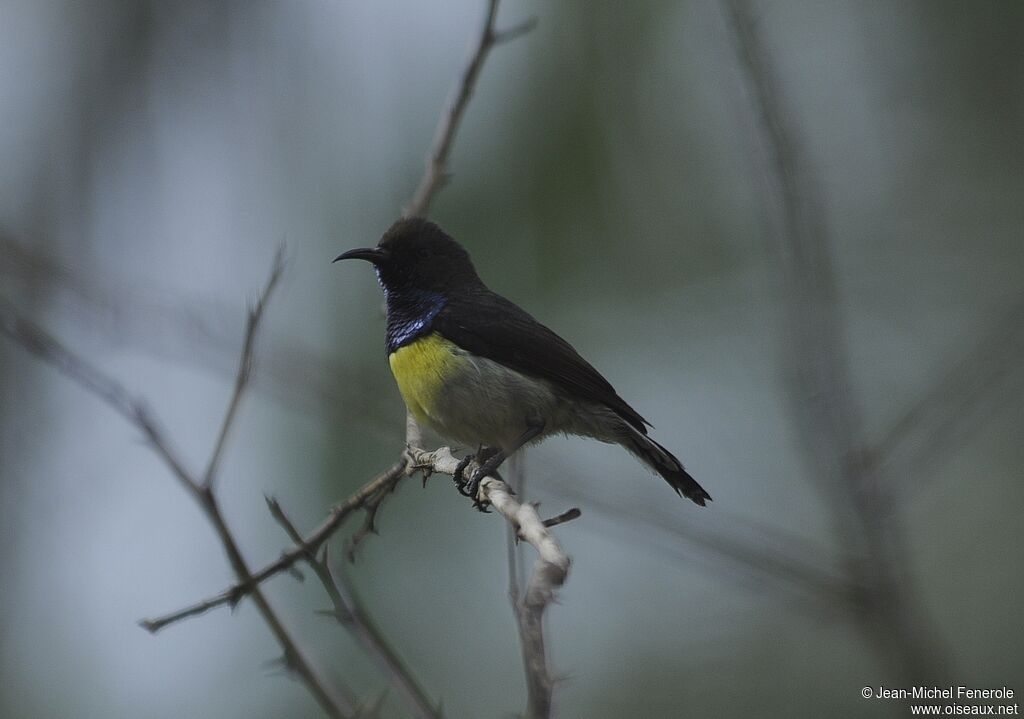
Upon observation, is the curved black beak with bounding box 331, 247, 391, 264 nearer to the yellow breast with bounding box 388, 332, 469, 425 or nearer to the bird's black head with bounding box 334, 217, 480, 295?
the bird's black head with bounding box 334, 217, 480, 295

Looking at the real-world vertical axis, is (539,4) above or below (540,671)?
above

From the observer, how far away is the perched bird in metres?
5.24

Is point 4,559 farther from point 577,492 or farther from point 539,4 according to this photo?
point 539,4

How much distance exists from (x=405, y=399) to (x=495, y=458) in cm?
52

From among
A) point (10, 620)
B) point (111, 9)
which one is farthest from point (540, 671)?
point (111, 9)

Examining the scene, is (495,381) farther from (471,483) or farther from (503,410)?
(471,483)

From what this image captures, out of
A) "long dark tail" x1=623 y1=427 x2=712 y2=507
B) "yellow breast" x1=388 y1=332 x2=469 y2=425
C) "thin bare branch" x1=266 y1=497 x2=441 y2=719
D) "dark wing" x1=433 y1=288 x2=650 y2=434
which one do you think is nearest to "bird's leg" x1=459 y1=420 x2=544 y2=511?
"dark wing" x1=433 y1=288 x2=650 y2=434

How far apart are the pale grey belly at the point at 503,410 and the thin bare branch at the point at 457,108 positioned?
34.0 inches

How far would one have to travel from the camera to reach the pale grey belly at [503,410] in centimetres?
523

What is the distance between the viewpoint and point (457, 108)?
465 cm

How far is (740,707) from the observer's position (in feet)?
35.0

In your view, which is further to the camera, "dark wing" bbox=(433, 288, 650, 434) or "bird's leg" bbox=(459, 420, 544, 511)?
"dark wing" bbox=(433, 288, 650, 434)

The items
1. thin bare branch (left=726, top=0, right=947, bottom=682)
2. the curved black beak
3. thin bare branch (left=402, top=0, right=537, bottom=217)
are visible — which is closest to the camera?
thin bare branch (left=726, top=0, right=947, bottom=682)

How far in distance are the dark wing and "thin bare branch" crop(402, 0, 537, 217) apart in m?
0.64
